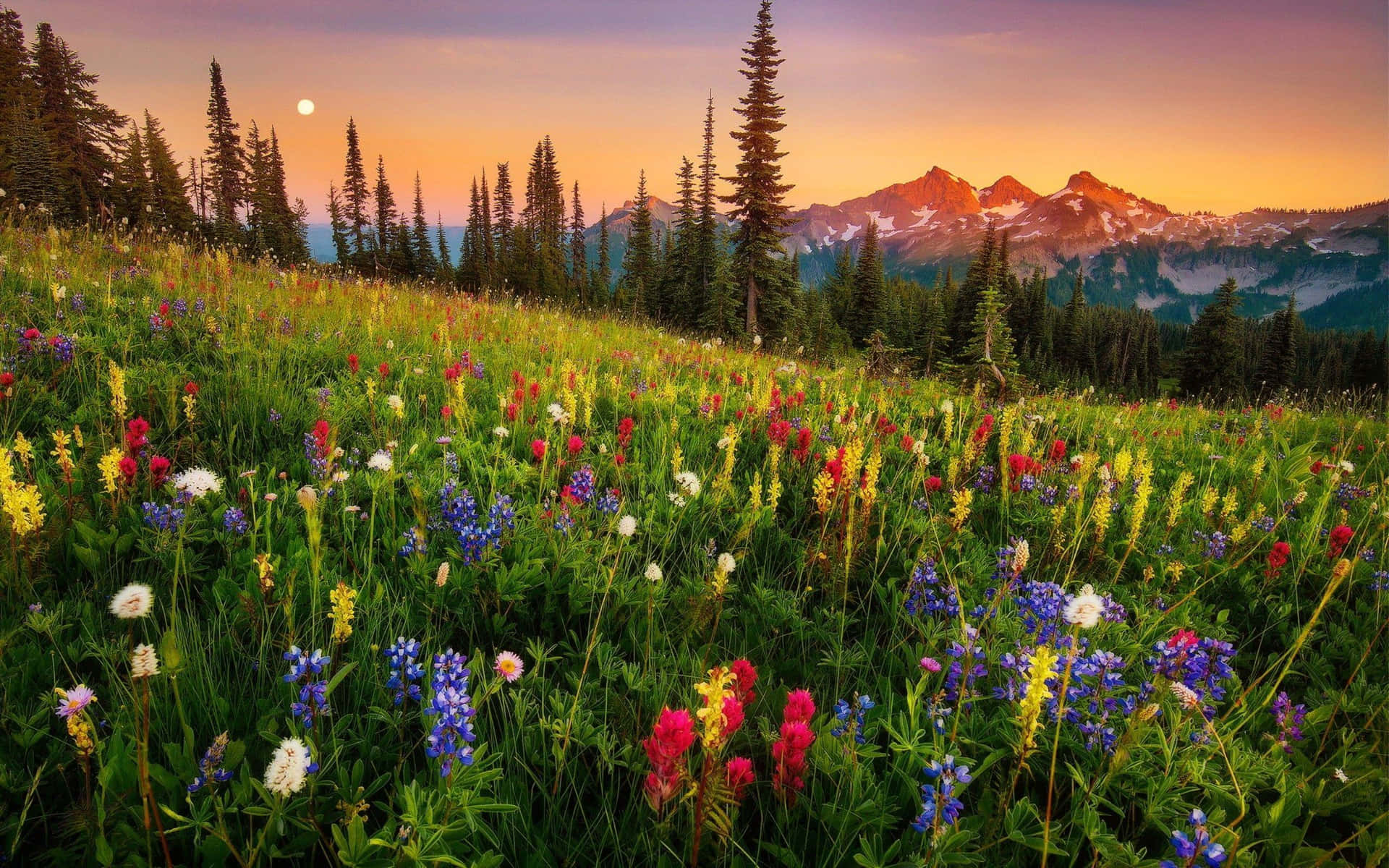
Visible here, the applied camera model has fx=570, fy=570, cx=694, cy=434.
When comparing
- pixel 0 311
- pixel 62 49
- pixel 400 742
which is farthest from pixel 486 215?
pixel 400 742

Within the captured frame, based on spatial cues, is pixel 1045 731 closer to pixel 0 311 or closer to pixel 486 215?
pixel 0 311

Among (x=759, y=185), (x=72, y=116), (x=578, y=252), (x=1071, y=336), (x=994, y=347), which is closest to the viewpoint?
(x=994, y=347)

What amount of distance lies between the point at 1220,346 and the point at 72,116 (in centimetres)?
9709

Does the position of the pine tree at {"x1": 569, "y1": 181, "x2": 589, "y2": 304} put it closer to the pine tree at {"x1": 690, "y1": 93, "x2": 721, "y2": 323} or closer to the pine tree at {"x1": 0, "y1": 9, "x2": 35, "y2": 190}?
the pine tree at {"x1": 690, "y1": 93, "x2": 721, "y2": 323}

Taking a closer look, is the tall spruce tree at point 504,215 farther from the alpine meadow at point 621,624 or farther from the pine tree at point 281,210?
the alpine meadow at point 621,624

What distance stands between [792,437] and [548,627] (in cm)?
269

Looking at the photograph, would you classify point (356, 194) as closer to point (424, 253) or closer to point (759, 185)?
point (424, 253)

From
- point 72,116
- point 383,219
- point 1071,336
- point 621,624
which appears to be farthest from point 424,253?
point 1071,336

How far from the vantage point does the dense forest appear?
24.4 meters

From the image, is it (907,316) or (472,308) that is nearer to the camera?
(472,308)

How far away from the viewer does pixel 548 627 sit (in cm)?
232

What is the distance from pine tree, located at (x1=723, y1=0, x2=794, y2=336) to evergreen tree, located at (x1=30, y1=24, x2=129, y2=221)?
3535 centimetres

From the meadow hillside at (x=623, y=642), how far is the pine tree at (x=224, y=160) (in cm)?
5359

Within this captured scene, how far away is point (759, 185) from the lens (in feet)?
87.9
